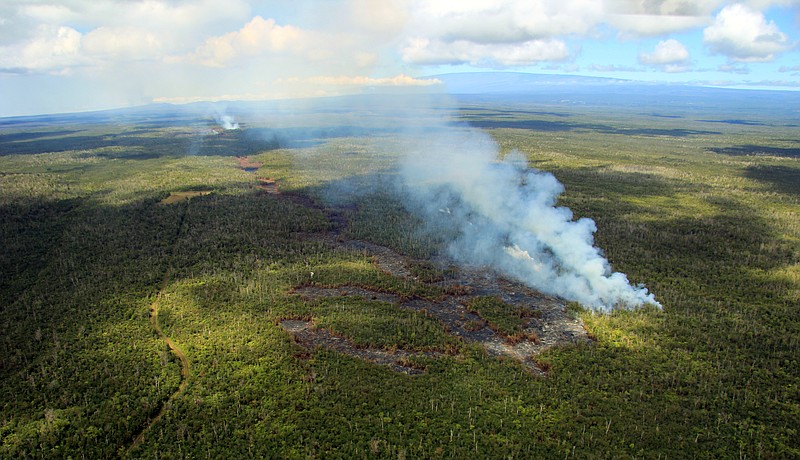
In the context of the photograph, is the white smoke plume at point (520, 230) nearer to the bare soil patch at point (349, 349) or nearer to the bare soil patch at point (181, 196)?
the bare soil patch at point (349, 349)

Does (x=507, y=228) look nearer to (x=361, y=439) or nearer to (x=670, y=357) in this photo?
(x=670, y=357)

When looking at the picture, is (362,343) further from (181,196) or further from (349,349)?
(181,196)

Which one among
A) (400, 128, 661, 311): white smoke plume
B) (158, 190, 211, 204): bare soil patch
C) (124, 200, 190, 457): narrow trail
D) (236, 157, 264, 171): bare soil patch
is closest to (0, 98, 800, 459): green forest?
(124, 200, 190, 457): narrow trail

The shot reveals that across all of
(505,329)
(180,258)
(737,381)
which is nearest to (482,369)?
(505,329)

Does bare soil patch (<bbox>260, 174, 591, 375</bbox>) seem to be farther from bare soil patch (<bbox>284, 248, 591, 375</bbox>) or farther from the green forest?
the green forest

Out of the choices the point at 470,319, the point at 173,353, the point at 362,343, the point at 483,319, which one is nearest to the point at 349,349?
the point at 362,343

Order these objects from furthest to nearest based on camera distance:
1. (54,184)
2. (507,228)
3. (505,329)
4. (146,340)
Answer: (54,184) < (507,228) < (505,329) < (146,340)

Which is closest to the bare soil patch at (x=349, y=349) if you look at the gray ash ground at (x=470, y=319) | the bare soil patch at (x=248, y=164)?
the gray ash ground at (x=470, y=319)
